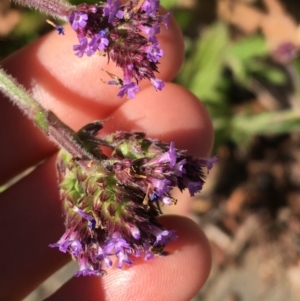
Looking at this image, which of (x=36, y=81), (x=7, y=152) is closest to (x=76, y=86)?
(x=36, y=81)

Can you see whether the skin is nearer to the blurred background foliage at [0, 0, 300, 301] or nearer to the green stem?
the green stem

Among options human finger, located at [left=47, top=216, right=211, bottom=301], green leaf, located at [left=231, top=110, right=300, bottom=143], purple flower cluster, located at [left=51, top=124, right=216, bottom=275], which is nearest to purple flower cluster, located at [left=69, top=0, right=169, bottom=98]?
purple flower cluster, located at [left=51, top=124, right=216, bottom=275]

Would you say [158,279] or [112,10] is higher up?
[112,10]

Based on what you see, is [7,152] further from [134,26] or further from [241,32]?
[241,32]

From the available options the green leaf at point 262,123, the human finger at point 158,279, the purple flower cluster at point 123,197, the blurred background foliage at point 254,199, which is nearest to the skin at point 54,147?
the human finger at point 158,279

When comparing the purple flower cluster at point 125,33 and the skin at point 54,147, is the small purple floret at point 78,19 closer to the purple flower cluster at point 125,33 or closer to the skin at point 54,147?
the purple flower cluster at point 125,33

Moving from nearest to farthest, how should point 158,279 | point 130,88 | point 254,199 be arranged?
point 130,88, point 158,279, point 254,199

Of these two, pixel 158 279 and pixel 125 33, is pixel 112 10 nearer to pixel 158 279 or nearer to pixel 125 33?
pixel 125 33

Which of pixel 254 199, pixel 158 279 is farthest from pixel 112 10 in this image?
pixel 254 199
